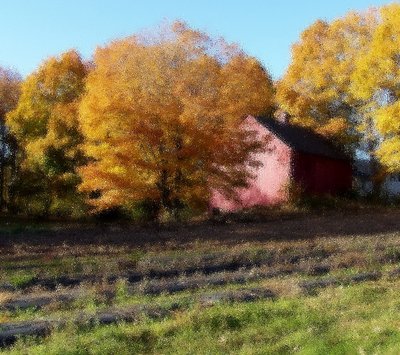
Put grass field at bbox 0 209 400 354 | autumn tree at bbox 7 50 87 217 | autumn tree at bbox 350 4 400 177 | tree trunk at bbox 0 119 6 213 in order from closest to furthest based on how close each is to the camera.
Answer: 1. grass field at bbox 0 209 400 354
2. autumn tree at bbox 350 4 400 177
3. autumn tree at bbox 7 50 87 217
4. tree trunk at bbox 0 119 6 213

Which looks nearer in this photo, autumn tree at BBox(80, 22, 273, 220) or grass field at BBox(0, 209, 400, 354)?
grass field at BBox(0, 209, 400, 354)

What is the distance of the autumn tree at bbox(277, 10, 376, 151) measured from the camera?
42438 millimetres

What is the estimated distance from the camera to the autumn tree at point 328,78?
42.4 m

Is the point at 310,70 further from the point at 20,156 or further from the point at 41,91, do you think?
the point at 20,156

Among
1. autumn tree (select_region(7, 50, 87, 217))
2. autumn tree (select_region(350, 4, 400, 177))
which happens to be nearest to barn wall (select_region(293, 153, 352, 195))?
autumn tree (select_region(350, 4, 400, 177))

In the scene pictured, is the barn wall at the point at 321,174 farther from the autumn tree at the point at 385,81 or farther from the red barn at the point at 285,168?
the autumn tree at the point at 385,81

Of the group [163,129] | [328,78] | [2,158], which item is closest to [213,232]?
[163,129]

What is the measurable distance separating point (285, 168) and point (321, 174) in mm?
3657

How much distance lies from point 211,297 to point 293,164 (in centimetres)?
2963

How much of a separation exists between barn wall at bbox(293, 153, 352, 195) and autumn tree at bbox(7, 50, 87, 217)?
14.7 metres

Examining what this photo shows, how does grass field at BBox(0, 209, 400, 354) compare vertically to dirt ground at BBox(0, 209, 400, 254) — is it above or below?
below

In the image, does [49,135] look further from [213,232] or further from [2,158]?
[213,232]

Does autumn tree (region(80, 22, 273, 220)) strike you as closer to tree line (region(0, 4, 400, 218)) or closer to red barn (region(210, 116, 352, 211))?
tree line (region(0, 4, 400, 218))

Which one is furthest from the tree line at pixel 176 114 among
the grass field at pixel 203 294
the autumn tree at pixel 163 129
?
the grass field at pixel 203 294
